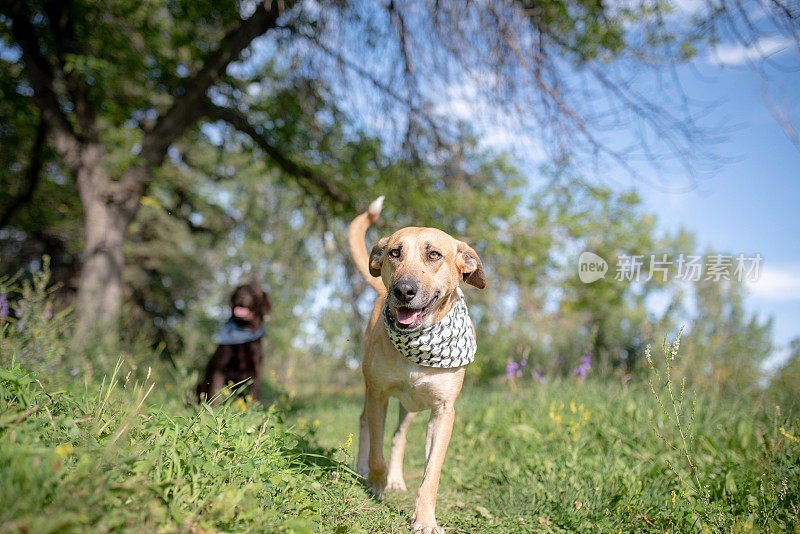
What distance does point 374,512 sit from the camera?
8.84ft

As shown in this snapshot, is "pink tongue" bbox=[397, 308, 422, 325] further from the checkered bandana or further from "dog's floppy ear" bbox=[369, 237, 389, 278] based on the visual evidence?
"dog's floppy ear" bbox=[369, 237, 389, 278]

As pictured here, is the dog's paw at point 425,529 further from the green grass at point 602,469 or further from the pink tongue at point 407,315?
the pink tongue at point 407,315

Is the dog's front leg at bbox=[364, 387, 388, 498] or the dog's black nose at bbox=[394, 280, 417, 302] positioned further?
the dog's front leg at bbox=[364, 387, 388, 498]

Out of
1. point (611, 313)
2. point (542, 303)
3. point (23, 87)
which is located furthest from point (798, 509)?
point (23, 87)

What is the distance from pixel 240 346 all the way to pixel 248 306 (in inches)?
18.0

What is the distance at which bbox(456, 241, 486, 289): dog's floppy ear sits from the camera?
10.1 feet

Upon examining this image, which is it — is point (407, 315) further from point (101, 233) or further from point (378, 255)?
point (101, 233)

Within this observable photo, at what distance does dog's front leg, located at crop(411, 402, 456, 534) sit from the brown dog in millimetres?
2889

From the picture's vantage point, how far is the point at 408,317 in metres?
2.69

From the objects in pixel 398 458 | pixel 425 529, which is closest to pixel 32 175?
pixel 398 458

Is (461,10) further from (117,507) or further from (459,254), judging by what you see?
(117,507)

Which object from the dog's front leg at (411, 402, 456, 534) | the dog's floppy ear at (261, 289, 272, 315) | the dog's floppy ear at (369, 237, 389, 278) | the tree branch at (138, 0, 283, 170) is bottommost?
the dog's front leg at (411, 402, 456, 534)

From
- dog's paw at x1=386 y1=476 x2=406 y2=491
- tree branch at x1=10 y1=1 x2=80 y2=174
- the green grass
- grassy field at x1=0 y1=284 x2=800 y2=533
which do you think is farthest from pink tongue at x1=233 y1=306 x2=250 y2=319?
tree branch at x1=10 y1=1 x2=80 y2=174

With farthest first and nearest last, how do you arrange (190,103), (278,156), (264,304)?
(278,156) → (190,103) → (264,304)
